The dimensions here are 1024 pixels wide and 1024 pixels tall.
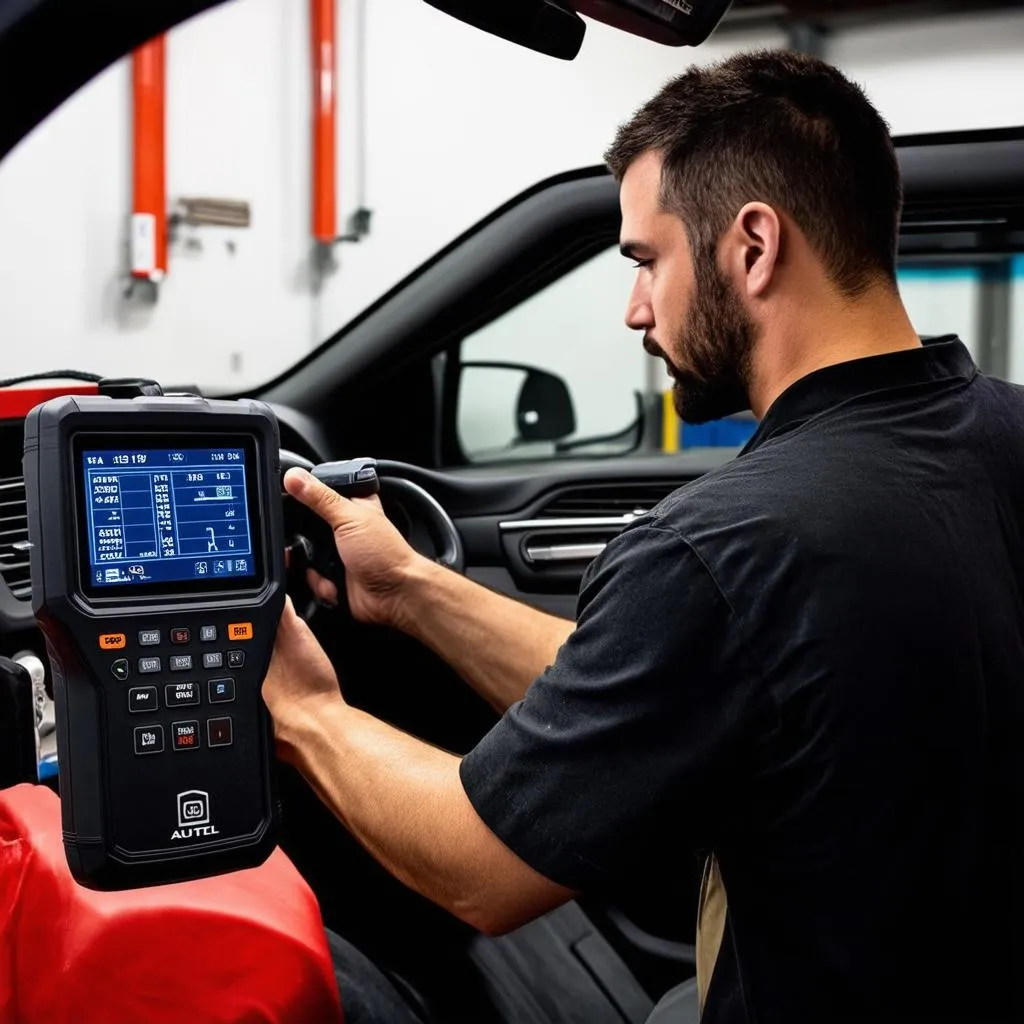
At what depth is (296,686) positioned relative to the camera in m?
1.00

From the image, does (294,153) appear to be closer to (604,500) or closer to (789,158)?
(604,500)

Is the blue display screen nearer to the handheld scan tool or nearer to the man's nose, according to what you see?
the handheld scan tool

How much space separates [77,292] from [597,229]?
2.87m

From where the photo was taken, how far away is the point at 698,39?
2.03 feet

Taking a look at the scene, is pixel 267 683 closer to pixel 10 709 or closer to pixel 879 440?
pixel 10 709

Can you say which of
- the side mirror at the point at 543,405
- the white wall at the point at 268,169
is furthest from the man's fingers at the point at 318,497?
the white wall at the point at 268,169

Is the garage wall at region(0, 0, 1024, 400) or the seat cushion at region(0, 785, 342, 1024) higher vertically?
the garage wall at region(0, 0, 1024, 400)

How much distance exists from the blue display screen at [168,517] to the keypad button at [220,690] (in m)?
0.07

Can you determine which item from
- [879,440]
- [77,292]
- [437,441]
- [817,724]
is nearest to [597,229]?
[437,441]

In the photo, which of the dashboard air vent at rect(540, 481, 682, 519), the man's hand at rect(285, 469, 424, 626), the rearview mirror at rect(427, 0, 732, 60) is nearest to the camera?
the rearview mirror at rect(427, 0, 732, 60)

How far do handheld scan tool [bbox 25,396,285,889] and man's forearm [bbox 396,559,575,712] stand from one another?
1.56ft

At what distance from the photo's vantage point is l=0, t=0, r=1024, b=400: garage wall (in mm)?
4047

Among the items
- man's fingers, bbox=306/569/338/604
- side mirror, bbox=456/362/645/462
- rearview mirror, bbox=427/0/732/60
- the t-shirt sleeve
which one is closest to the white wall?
side mirror, bbox=456/362/645/462

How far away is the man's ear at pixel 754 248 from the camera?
95cm
